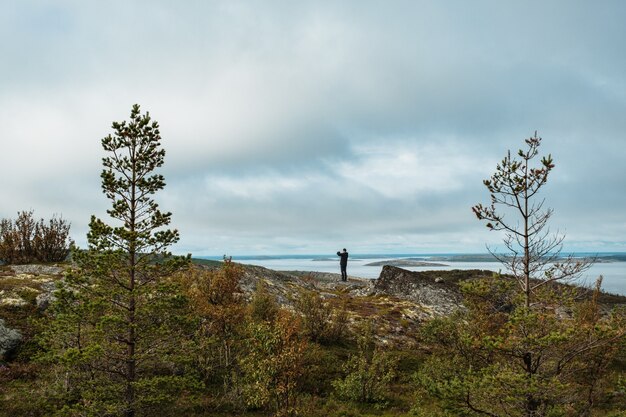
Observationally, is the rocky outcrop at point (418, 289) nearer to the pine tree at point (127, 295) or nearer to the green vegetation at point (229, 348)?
the green vegetation at point (229, 348)

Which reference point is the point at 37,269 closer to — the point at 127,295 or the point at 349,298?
the point at 127,295

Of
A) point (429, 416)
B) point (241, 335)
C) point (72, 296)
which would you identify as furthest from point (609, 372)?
point (72, 296)

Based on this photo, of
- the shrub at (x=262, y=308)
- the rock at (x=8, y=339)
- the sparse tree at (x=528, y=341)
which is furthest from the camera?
the shrub at (x=262, y=308)

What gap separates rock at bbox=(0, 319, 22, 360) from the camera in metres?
16.1

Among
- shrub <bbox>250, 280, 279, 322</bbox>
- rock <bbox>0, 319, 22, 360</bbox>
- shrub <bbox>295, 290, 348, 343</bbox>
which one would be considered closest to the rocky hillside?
rock <bbox>0, 319, 22, 360</bbox>

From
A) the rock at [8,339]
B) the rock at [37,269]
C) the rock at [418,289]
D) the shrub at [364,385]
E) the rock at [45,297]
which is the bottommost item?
the shrub at [364,385]

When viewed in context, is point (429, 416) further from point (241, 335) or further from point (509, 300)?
point (241, 335)

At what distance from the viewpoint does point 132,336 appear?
11500 millimetres

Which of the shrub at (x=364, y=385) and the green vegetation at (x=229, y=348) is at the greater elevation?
the green vegetation at (x=229, y=348)

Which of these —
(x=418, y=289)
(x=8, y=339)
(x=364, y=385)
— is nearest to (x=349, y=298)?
(x=418, y=289)

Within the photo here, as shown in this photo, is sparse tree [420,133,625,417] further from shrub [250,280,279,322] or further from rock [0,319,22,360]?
rock [0,319,22,360]

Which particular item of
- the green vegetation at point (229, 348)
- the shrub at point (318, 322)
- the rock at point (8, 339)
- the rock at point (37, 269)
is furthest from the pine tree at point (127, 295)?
the rock at point (37, 269)

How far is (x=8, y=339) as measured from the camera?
16.5 metres

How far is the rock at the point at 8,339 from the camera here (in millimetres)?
16112
